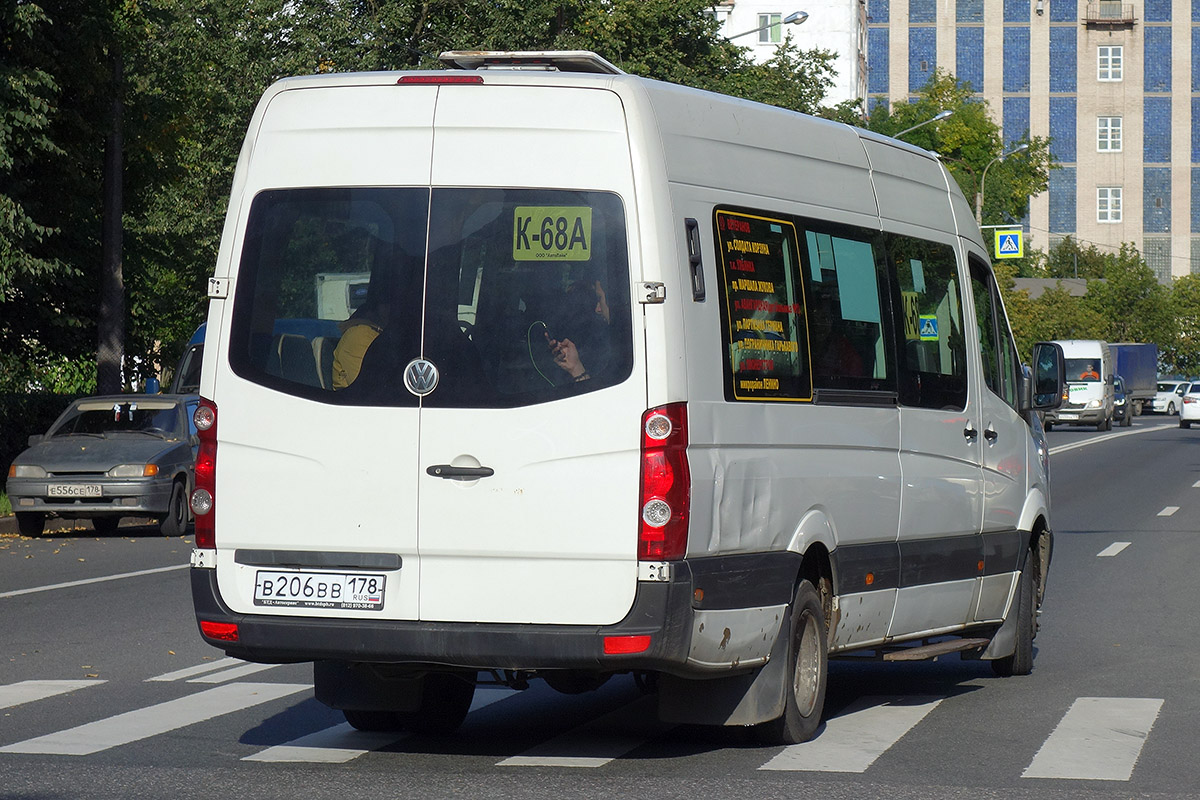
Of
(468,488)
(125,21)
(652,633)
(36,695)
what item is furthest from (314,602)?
(125,21)

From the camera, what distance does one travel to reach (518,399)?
22.4ft

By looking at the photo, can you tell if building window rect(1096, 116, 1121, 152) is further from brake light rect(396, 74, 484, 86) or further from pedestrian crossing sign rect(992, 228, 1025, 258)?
brake light rect(396, 74, 484, 86)

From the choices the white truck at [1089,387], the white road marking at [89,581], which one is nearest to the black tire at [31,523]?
the white road marking at [89,581]

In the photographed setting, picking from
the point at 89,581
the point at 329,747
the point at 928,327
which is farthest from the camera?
the point at 89,581

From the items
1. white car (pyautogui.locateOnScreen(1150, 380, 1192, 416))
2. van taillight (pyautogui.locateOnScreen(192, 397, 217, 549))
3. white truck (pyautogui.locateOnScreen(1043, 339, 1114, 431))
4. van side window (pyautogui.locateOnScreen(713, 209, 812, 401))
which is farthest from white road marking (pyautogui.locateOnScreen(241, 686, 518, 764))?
white car (pyautogui.locateOnScreen(1150, 380, 1192, 416))

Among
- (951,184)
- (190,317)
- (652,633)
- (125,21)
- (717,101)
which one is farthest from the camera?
(190,317)

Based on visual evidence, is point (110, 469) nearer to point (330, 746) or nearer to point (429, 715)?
point (429, 715)

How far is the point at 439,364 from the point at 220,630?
1.27 m

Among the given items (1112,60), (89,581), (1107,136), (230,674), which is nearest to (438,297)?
(230,674)

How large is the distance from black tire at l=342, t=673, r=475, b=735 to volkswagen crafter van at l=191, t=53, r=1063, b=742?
30 centimetres

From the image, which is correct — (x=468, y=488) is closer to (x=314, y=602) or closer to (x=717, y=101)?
(x=314, y=602)

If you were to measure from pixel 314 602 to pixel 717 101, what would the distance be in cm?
244

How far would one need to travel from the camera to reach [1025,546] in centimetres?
1016

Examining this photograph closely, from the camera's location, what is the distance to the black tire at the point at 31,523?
68.0 ft
